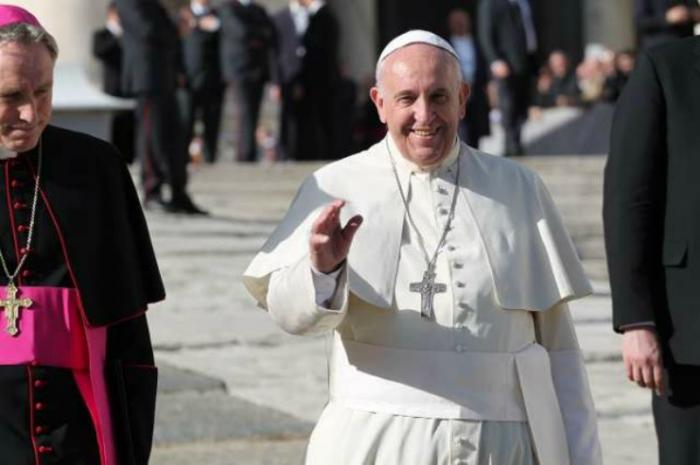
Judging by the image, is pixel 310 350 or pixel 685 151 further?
pixel 310 350

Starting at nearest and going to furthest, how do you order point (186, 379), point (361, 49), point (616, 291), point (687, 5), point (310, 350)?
point (616, 291)
point (186, 379)
point (310, 350)
point (687, 5)
point (361, 49)

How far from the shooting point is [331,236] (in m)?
4.43

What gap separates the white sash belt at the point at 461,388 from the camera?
4715mm

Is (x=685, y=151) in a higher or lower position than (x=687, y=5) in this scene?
higher

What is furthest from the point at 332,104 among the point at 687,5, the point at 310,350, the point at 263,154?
the point at 310,350

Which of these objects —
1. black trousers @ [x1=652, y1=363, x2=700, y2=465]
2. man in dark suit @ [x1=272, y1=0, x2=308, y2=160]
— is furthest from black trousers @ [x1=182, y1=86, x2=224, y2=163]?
black trousers @ [x1=652, y1=363, x2=700, y2=465]

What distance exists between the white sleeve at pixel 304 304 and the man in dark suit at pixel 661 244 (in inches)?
36.5

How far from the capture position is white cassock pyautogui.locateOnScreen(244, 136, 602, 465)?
4.71 m

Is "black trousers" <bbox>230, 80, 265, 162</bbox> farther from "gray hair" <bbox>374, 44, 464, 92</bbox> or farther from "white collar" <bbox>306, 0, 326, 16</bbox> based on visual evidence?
"gray hair" <bbox>374, 44, 464, 92</bbox>

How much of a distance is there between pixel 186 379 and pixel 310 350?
1.21m

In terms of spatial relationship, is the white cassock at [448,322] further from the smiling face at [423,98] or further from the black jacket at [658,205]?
the black jacket at [658,205]

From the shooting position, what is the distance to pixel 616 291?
5270 mm

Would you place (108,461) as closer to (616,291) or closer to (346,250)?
(346,250)

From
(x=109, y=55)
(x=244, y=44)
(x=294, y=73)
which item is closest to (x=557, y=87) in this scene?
(x=294, y=73)
